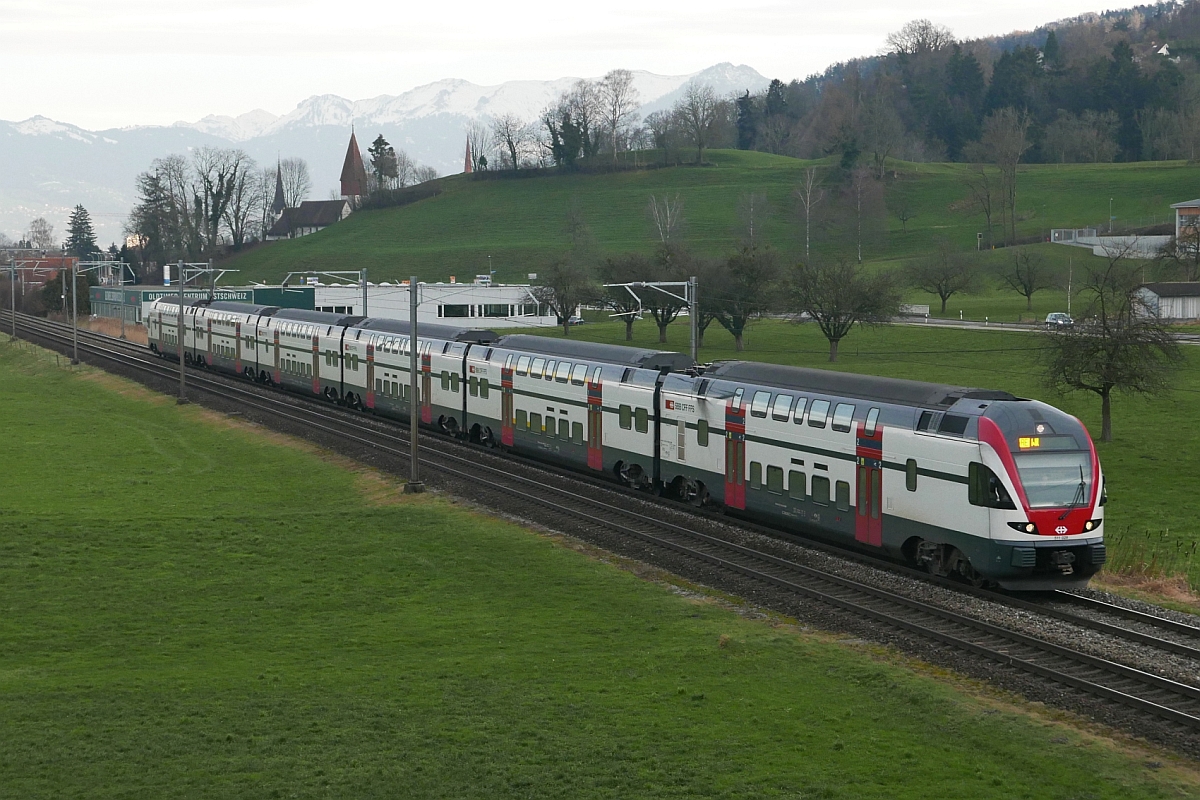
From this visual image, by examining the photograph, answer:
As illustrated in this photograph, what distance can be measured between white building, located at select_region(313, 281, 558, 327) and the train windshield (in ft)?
341

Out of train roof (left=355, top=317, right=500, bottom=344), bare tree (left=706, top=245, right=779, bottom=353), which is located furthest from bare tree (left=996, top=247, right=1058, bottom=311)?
train roof (left=355, top=317, right=500, bottom=344)

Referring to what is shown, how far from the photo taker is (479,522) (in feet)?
120

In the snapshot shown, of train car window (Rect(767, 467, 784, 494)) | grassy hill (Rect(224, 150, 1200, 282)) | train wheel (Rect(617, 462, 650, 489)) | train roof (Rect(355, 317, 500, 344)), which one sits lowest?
train wheel (Rect(617, 462, 650, 489))

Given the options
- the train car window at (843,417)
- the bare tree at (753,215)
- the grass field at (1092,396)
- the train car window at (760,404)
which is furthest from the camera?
the bare tree at (753,215)

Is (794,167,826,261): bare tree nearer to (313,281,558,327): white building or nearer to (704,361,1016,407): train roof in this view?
(313,281,558,327): white building

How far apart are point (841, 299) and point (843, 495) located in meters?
65.0

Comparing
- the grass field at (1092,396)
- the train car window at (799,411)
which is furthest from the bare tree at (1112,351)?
the train car window at (799,411)

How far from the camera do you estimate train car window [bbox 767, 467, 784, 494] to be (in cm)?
3309

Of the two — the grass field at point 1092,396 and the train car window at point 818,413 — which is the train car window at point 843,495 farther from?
the grass field at point 1092,396

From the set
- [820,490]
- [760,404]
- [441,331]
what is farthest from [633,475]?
[441,331]

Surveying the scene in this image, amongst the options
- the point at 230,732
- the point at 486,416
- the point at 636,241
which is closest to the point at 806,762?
the point at 230,732

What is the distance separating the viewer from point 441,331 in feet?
181

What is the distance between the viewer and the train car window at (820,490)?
31272mm

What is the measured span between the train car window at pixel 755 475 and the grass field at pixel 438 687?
524 cm
